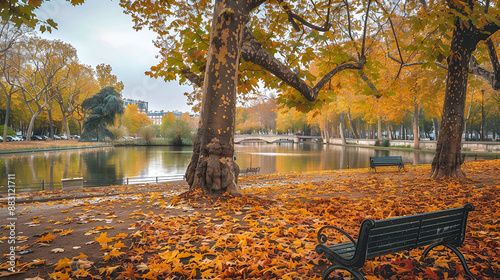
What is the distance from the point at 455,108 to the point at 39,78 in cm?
6011

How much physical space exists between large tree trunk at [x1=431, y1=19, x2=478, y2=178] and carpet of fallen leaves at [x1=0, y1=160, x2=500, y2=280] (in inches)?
157

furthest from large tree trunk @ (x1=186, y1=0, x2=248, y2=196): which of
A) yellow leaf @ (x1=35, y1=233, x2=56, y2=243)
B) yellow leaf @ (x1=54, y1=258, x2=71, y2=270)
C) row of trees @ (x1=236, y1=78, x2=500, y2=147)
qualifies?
yellow leaf @ (x1=54, y1=258, x2=71, y2=270)

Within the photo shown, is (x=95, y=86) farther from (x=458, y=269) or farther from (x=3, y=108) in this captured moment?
(x=458, y=269)

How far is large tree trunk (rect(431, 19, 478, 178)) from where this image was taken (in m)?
9.20

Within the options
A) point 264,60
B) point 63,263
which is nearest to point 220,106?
point 264,60

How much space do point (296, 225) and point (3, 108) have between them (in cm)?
6440

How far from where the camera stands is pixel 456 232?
3160 mm

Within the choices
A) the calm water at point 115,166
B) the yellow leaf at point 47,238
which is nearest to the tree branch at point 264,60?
the yellow leaf at point 47,238

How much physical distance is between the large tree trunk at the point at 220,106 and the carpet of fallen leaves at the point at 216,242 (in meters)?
0.49

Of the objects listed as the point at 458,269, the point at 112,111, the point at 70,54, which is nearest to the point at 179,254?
the point at 458,269

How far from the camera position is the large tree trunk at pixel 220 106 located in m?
5.98

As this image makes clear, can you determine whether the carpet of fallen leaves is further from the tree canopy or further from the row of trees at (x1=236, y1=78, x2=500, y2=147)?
the tree canopy

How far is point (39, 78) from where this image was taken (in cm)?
4841

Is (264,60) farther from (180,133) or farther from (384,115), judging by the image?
(180,133)
